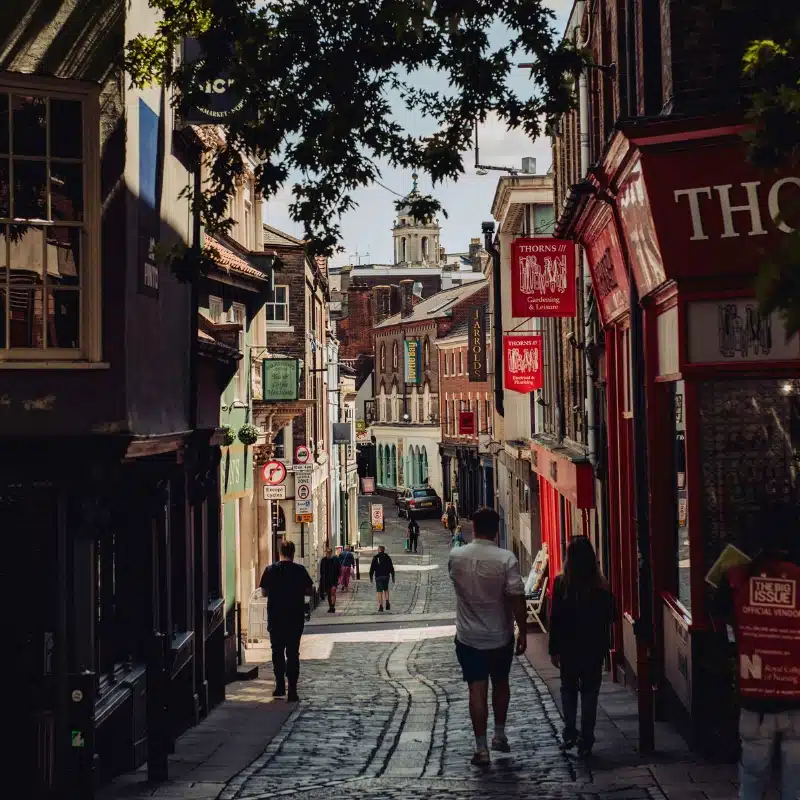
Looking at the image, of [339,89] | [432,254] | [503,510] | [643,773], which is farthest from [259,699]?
[432,254]

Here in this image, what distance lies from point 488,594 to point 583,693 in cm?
96

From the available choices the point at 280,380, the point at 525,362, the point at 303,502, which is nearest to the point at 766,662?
the point at 525,362

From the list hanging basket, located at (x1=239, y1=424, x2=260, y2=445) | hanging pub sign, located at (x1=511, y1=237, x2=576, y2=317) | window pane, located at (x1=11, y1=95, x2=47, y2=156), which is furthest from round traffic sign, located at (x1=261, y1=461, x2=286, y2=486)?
window pane, located at (x1=11, y1=95, x2=47, y2=156)

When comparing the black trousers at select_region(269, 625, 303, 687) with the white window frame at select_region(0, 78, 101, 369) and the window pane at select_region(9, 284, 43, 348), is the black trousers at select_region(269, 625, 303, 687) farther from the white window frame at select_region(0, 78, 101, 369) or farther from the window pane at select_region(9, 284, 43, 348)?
the window pane at select_region(9, 284, 43, 348)

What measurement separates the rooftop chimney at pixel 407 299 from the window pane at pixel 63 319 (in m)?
84.9

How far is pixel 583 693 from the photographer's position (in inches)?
395

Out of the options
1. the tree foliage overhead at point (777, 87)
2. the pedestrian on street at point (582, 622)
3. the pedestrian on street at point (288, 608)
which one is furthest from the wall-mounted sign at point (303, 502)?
the tree foliage overhead at point (777, 87)

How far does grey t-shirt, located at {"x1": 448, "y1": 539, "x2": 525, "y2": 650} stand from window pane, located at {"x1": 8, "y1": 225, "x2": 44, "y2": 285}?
3519 mm

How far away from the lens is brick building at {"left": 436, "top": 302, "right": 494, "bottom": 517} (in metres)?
71.8

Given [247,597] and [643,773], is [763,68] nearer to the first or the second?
[643,773]

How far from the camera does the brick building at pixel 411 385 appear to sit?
278ft

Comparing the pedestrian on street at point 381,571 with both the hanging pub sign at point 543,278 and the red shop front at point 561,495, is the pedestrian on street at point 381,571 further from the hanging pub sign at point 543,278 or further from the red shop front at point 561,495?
the hanging pub sign at point 543,278

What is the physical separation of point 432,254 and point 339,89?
12902 centimetres

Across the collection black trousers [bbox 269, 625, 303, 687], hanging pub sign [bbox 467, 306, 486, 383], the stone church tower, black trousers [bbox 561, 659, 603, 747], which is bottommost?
black trousers [bbox 269, 625, 303, 687]
